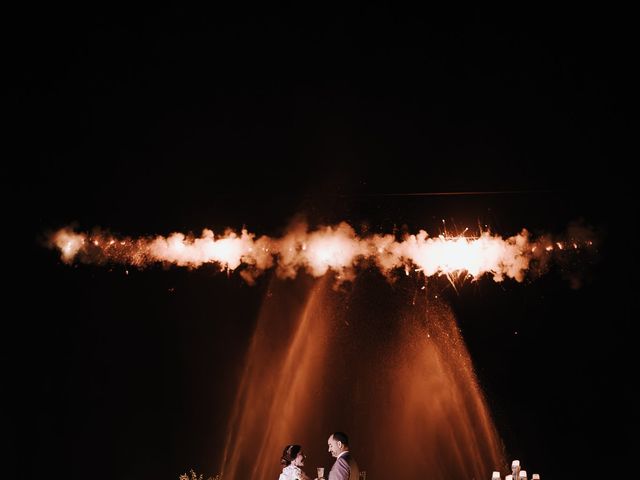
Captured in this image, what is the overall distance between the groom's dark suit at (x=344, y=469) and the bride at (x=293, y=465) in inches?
59.9

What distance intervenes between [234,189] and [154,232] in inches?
82.7

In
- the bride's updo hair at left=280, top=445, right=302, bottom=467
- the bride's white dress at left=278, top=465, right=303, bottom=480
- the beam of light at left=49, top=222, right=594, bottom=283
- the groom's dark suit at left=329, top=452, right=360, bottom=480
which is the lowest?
the groom's dark suit at left=329, top=452, right=360, bottom=480

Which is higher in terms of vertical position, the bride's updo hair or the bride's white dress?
the bride's updo hair

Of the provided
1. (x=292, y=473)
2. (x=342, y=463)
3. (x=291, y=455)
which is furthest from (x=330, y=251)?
(x=342, y=463)

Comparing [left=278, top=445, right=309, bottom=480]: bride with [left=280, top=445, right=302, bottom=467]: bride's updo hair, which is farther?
[left=280, top=445, right=302, bottom=467]: bride's updo hair

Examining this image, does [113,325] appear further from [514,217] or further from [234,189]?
[514,217]

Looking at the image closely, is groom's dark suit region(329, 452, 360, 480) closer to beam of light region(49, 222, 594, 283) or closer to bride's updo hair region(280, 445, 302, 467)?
bride's updo hair region(280, 445, 302, 467)

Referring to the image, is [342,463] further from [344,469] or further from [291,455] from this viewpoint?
[291,455]

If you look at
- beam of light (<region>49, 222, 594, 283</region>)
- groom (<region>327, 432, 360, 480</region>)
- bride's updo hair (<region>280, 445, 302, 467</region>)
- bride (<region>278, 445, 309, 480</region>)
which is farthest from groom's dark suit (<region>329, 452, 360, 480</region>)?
beam of light (<region>49, 222, 594, 283</region>)

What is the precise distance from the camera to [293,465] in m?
9.38

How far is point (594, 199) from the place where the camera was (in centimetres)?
1382

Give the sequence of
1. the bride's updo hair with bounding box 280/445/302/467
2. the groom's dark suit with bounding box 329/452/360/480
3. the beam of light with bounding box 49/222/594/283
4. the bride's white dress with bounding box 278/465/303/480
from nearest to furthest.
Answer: the groom's dark suit with bounding box 329/452/360/480, the bride's white dress with bounding box 278/465/303/480, the bride's updo hair with bounding box 280/445/302/467, the beam of light with bounding box 49/222/594/283

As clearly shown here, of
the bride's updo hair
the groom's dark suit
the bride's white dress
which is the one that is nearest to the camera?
the groom's dark suit

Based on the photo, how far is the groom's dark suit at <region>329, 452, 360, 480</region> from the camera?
7605mm
